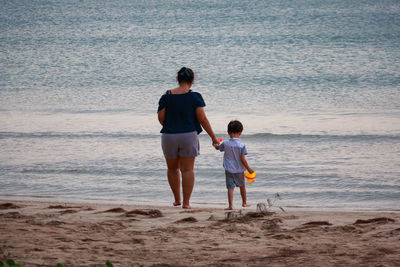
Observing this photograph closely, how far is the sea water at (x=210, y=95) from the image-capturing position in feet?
27.8

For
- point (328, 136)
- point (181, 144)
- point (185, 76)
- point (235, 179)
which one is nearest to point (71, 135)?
point (328, 136)

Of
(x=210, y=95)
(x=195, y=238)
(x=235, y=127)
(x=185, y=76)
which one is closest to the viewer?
(x=195, y=238)

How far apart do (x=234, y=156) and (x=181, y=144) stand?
68cm

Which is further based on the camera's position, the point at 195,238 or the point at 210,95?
the point at 210,95

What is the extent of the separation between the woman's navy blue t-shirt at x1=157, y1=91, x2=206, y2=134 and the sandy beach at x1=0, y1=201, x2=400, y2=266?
0.94 meters

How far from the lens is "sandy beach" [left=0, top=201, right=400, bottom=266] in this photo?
4.02 meters

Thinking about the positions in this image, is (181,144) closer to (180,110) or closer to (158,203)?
(180,110)

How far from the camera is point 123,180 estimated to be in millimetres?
8703

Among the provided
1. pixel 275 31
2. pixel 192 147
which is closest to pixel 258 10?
pixel 275 31

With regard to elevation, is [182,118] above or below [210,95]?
below

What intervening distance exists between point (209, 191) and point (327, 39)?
1141 inches

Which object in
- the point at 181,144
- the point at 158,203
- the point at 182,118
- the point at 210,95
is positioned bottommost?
the point at 158,203

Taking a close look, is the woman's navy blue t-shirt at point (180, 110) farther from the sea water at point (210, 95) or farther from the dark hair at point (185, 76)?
the sea water at point (210, 95)

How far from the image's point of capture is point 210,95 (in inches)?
826
